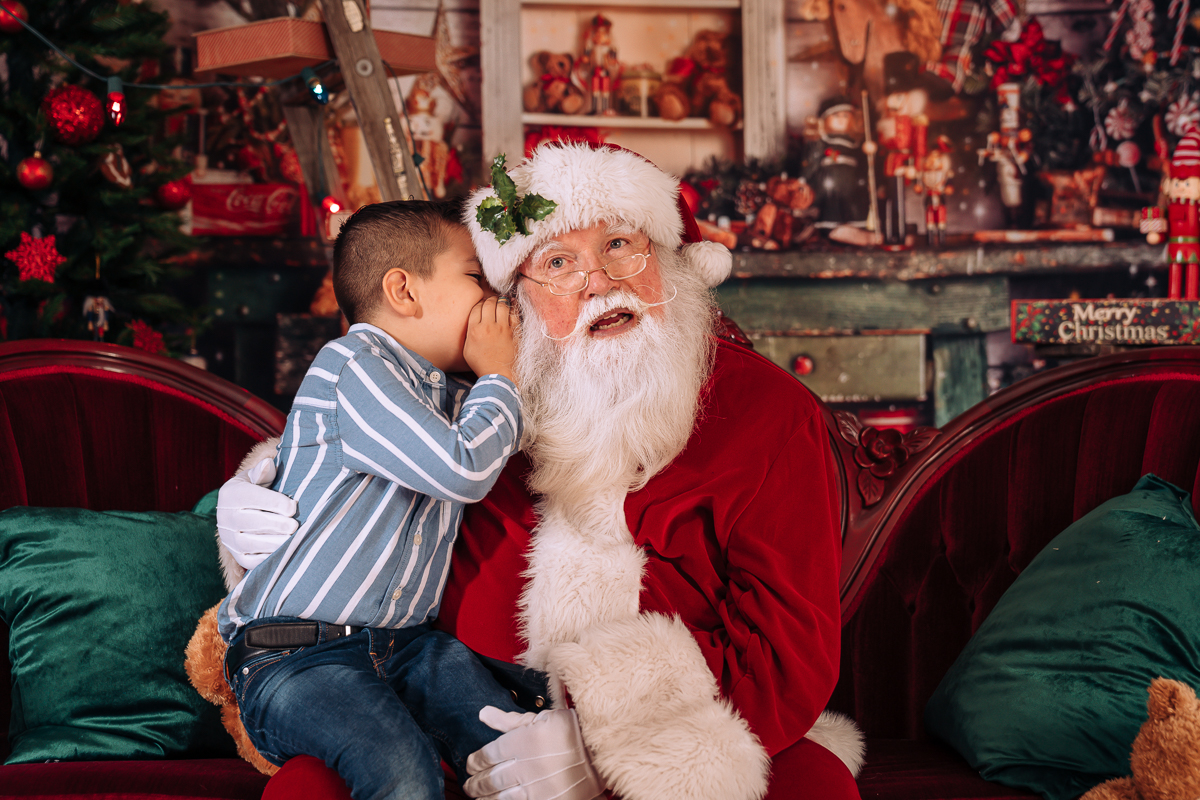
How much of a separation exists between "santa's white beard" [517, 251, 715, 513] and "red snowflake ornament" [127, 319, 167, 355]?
7.09 feet

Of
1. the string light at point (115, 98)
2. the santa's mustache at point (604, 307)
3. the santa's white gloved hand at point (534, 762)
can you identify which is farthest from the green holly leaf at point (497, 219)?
the string light at point (115, 98)

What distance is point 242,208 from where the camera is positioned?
12.8 feet

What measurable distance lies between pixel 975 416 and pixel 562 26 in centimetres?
273

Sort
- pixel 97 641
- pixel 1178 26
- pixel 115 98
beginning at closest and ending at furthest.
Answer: pixel 97 641 → pixel 115 98 → pixel 1178 26

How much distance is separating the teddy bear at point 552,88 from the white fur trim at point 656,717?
2964mm

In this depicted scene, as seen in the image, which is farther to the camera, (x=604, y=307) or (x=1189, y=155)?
(x=1189, y=155)

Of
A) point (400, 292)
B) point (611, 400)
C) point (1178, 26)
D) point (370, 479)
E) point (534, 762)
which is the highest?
point (1178, 26)

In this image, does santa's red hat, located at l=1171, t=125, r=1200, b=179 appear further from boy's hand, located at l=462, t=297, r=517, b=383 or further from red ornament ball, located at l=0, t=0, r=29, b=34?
red ornament ball, located at l=0, t=0, r=29, b=34

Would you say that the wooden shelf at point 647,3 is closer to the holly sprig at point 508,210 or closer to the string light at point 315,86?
the string light at point 315,86

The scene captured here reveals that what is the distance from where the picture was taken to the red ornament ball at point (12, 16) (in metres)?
3.00

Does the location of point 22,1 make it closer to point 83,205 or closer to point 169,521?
point 83,205

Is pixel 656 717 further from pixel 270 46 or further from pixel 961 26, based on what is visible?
pixel 961 26

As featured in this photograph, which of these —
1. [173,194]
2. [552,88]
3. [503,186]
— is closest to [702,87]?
[552,88]

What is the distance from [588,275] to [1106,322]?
1.86 meters
